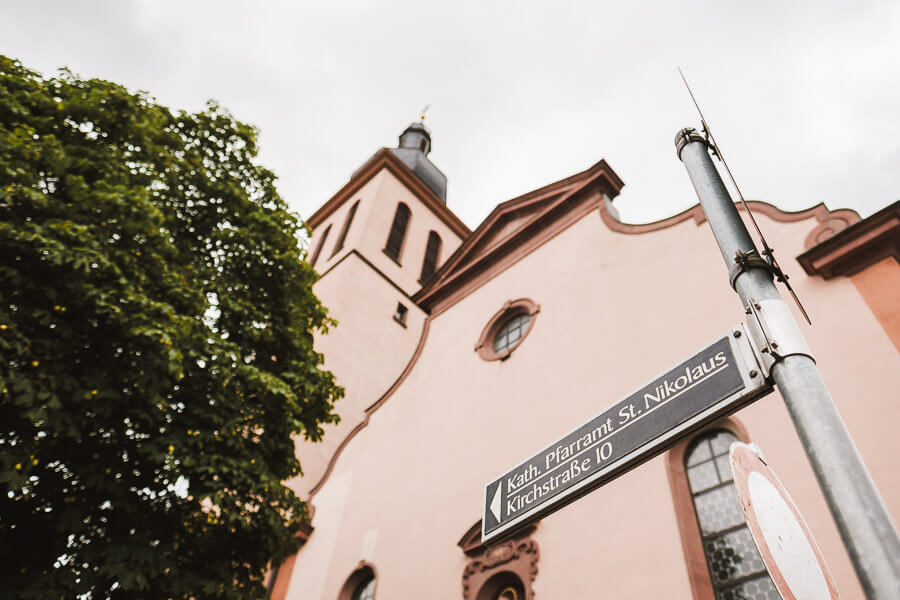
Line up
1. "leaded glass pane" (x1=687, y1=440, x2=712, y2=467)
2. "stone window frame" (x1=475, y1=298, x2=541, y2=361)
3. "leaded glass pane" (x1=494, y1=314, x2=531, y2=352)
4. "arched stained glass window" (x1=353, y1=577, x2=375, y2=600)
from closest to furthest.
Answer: "leaded glass pane" (x1=687, y1=440, x2=712, y2=467), "arched stained glass window" (x1=353, y1=577, x2=375, y2=600), "stone window frame" (x1=475, y1=298, x2=541, y2=361), "leaded glass pane" (x1=494, y1=314, x2=531, y2=352)

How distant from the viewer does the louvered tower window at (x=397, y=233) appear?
78.3ft

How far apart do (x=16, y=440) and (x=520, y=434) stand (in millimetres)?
6223

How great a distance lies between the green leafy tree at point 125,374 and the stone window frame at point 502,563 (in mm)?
2300

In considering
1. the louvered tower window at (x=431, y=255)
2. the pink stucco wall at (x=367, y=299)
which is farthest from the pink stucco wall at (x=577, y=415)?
the louvered tower window at (x=431, y=255)

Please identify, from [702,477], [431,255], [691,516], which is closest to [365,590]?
[691,516]

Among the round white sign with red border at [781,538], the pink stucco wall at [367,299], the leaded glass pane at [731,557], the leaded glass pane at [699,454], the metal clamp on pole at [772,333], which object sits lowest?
the round white sign with red border at [781,538]

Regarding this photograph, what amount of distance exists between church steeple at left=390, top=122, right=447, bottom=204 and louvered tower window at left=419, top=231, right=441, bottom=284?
2.71m

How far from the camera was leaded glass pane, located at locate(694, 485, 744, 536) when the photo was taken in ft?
21.2

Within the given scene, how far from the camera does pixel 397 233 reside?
25.1 m

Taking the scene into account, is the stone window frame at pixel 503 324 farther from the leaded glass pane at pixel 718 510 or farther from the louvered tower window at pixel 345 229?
the louvered tower window at pixel 345 229

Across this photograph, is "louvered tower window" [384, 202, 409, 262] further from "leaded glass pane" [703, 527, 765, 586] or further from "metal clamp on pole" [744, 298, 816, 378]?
"metal clamp on pole" [744, 298, 816, 378]

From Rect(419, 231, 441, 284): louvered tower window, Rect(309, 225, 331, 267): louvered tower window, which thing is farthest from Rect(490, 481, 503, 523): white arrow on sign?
Rect(309, 225, 331, 267): louvered tower window

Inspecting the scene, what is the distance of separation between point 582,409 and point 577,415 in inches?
4.3

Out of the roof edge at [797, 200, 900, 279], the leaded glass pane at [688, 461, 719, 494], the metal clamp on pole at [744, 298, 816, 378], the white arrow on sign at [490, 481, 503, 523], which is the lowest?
the metal clamp on pole at [744, 298, 816, 378]
